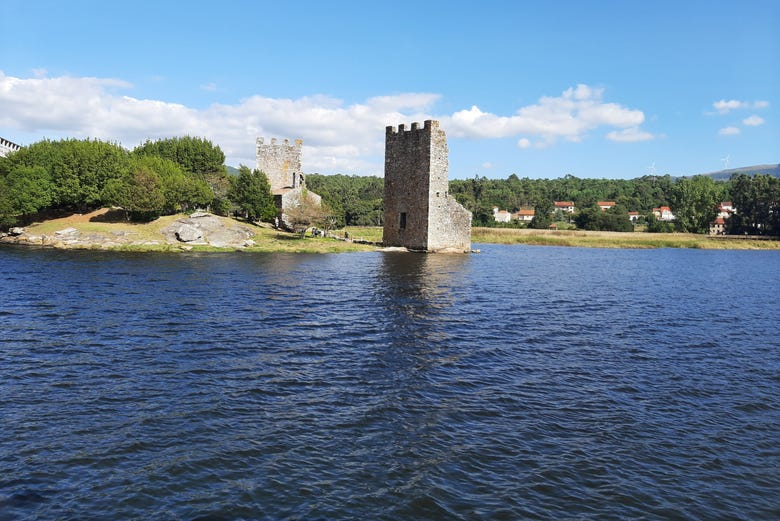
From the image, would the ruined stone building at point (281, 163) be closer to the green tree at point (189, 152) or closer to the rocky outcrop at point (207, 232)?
the green tree at point (189, 152)

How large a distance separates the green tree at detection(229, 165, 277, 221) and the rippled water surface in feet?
127

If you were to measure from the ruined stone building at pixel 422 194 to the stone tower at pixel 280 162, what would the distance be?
21.6 meters

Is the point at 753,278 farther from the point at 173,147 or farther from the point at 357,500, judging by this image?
the point at 173,147

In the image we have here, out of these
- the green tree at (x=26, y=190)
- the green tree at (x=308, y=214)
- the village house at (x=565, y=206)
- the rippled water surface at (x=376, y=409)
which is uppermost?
the village house at (x=565, y=206)

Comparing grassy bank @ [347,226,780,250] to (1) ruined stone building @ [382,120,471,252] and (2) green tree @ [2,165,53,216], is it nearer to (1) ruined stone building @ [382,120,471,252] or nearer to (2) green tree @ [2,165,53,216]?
(1) ruined stone building @ [382,120,471,252]

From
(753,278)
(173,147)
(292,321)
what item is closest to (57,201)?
(173,147)

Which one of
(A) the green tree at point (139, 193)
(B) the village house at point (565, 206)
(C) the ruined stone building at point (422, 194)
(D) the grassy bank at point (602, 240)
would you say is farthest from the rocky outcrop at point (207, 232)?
(B) the village house at point (565, 206)

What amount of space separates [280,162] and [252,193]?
12.3 meters

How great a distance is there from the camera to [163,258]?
44688mm

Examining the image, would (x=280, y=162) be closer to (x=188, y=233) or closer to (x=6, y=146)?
(x=188, y=233)

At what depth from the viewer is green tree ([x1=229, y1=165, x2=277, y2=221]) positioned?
65.1 meters

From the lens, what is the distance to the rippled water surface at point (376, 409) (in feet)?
28.9

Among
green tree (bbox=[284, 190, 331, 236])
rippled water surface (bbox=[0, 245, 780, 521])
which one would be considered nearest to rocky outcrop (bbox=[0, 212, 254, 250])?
green tree (bbox=[284, 190, 331, 236])

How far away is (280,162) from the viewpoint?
249 ft
